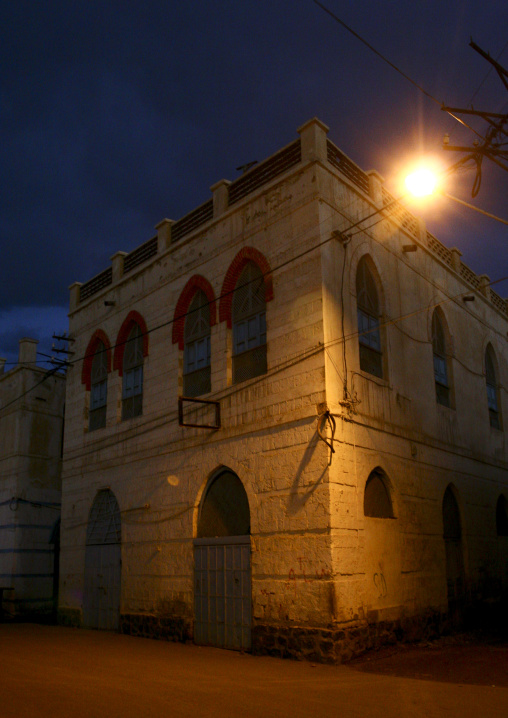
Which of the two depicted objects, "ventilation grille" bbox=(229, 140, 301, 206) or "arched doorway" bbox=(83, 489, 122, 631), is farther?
"arched doorway" bbox=(83, 489, 122, 631)

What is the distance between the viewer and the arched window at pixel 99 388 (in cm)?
1686

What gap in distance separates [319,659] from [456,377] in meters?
8.12

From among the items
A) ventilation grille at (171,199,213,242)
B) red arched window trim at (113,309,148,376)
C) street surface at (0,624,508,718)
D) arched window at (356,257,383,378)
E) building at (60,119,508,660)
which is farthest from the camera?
red arched window trim at (113,309,148,376)

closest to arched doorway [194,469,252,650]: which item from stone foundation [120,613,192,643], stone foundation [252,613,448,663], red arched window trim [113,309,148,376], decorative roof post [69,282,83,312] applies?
stone foundation [120,613,192,643]

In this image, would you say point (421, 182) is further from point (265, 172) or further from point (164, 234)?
point (164, 234)

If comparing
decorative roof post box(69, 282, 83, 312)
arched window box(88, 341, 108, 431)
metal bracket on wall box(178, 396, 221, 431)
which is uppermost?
decorative roof post box(69, 282, 83, 312)

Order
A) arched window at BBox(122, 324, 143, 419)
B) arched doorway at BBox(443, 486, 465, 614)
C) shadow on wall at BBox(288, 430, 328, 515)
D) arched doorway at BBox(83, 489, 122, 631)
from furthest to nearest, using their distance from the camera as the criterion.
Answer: arched window at BBox(122, 324, 143, 419), arched doorway at BBox(83, 489, 122, 631), arched doorway at BBox(443, 486, 465, 614), shadow on wall at BBox(288, 430, 328, 515)

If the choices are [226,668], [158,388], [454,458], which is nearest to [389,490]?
[454,458]

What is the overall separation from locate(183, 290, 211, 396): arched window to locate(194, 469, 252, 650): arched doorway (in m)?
2.18

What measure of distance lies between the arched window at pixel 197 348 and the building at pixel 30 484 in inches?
323

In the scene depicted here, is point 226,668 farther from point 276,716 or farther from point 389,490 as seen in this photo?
point 389,490

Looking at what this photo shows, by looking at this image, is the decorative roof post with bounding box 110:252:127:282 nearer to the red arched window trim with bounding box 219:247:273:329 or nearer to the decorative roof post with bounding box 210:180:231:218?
the decorative roof post with bounding box 210:180:231:218

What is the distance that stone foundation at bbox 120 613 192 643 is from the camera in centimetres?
1272

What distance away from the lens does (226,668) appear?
9648 mm
